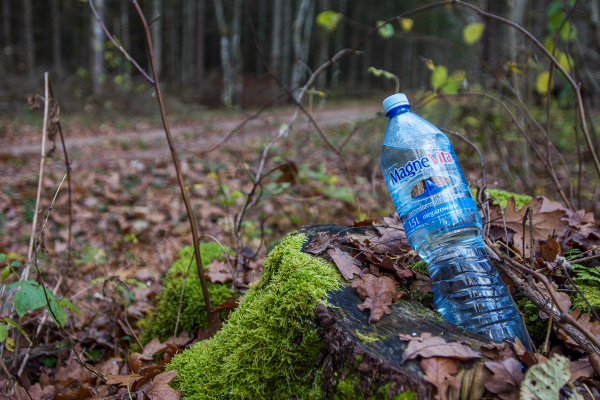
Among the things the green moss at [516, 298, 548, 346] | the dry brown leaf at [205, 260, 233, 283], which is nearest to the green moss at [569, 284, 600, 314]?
the green moss at [516, 298, 548, 346]

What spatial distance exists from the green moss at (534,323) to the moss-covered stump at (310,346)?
1.43 feet

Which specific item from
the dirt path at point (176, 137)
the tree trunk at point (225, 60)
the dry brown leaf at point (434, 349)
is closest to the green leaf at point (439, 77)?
the dry brown leaf at point (434, 349)

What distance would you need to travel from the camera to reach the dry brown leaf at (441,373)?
100cm

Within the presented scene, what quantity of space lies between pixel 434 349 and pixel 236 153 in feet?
19.7

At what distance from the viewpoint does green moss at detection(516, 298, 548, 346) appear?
1.42 meters

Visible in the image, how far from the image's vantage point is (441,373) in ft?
3.37

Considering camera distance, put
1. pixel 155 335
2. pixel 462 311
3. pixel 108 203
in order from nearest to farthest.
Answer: pixel 462 311, pixel 155 335, pixel 108 203

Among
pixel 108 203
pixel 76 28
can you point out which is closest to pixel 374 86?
pixel 76 28

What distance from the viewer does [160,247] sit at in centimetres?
401

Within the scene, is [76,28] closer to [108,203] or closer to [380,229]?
[108,203]

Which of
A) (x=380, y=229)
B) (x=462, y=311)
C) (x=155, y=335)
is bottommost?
(x=155, y=335)

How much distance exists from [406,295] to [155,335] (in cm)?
168

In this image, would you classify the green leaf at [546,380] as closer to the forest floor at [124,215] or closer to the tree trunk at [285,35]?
the forest floor at [124,215]

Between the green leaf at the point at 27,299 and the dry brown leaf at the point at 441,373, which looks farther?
the green leaf at the point at 27,299
